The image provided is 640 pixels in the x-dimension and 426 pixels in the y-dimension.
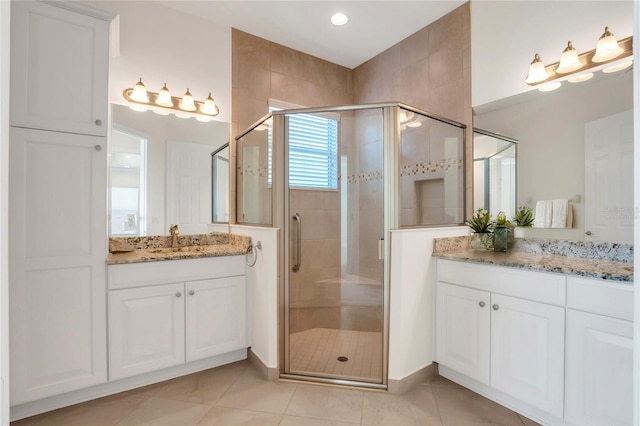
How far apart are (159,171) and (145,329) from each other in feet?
4.03

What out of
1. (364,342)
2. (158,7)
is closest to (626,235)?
(364,342)

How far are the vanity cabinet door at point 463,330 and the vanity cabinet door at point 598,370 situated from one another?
15.8 inches

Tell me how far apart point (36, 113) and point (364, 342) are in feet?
8.30

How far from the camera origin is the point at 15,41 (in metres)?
1.59

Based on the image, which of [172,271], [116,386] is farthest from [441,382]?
[116,386]

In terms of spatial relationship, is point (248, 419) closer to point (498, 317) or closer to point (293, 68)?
point (498, 317)

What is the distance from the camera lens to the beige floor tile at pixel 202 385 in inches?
73.5

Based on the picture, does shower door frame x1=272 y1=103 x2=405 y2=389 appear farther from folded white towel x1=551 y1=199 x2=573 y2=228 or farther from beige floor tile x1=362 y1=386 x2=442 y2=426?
folded white towel x1=551 y1=199 x2=573 y2=228

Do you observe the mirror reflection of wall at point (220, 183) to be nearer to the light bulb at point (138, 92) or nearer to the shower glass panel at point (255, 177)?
the shower glass panel at point (255, 177)

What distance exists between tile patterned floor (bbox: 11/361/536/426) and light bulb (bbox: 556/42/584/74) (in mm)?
2146

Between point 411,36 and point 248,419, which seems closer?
point 248,419

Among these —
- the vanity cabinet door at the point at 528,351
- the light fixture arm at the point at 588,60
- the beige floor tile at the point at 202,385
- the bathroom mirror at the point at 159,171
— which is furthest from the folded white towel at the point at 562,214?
the bathroom mirror at the point at 159,171

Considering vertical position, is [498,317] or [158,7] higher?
[158,7]

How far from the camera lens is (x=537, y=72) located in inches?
80.1
